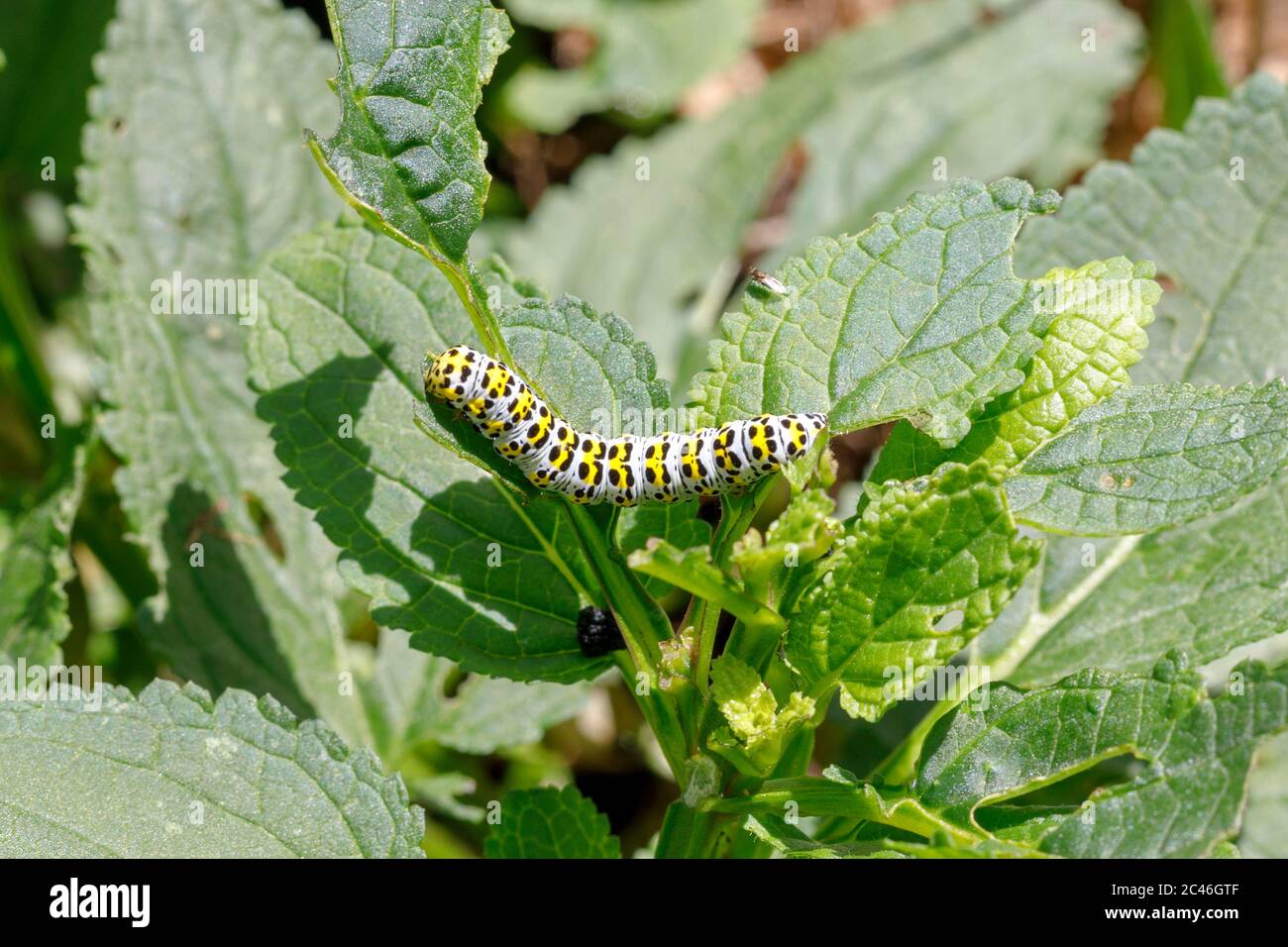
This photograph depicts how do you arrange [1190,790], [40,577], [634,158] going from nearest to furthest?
1. [1190,790]
2. [40,577]
3. [634,158]

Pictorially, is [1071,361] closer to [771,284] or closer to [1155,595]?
[771,284]

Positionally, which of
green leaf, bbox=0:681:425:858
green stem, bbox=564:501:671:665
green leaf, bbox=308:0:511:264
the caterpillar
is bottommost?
green leaf, bbox=0:681:425:858

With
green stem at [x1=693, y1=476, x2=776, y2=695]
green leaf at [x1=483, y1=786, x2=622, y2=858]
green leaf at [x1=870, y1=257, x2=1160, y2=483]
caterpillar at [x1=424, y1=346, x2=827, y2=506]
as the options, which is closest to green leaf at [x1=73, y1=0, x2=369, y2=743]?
green leaf at [x1=483, y1=786, x2=622, y2=858]

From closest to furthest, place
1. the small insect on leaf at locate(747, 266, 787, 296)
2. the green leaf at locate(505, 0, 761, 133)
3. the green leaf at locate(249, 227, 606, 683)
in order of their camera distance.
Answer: the small insect on leaf at locate(747, 266, 787, 296)
the green leaf at locate(249, 227, 606, 683)
the green leaf at locate(505, 0, 761, 133)

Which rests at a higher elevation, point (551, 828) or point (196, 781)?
point (196, 781)

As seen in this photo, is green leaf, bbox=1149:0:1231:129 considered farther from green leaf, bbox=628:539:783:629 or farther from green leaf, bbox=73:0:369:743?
green leaf, bbox=628:539:783:629

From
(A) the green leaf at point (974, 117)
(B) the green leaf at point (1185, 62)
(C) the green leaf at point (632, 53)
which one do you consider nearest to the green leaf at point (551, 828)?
(A) the green leaf at point (974, 117)

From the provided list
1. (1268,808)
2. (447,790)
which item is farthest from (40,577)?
(1268,808)
